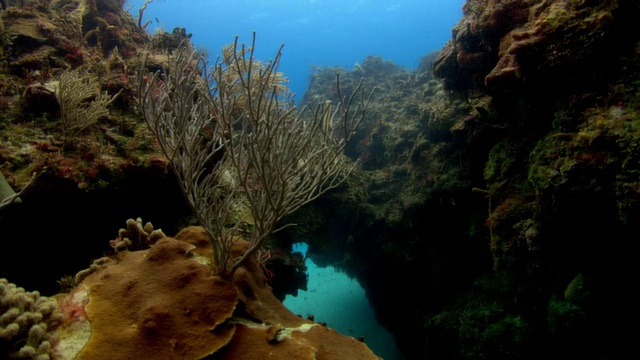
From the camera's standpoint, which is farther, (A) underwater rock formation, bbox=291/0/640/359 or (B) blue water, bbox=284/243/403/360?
(B) blue water, bbox=284/243/403/360

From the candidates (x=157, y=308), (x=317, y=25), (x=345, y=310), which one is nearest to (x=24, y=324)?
(x=157, y=308)

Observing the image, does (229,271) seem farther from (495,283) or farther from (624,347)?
(495,283)

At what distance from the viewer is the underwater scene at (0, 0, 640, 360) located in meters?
2.41

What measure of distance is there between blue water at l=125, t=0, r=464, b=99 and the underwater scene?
40.2 m

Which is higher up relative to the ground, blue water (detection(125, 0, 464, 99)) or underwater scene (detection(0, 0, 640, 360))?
blue water (detection(125, 0, 464, 99))

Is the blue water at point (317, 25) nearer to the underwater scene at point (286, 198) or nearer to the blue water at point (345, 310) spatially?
the blue water at point (345, 310)

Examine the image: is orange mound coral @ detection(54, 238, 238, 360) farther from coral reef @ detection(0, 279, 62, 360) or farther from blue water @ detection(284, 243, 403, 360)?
blue water @ detection(284, 243, 403, 360)

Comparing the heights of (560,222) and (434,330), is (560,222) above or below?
above

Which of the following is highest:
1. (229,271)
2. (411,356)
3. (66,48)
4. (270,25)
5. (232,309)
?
(270,25)

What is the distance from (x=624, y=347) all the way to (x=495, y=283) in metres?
2.23

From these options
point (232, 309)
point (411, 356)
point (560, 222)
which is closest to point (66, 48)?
point (232, 309)

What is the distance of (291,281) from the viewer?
6.22 meters

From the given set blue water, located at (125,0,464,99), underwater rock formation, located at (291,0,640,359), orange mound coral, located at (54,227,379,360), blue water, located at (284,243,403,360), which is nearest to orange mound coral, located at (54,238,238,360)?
orange mound coral, located at (54,227,379,360)

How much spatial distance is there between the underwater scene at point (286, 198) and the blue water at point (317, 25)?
40198 millimetres
